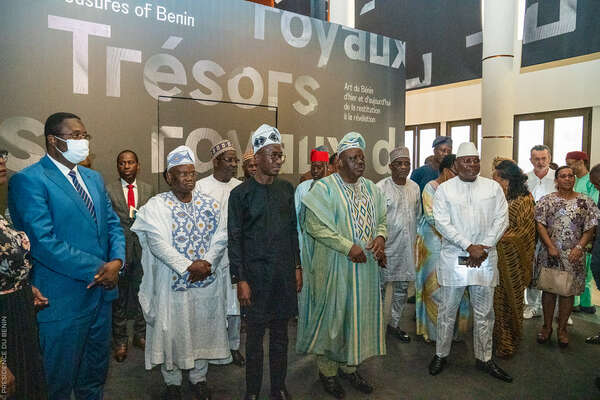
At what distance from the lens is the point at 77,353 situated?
228 centimetres

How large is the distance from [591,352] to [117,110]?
5.06 m

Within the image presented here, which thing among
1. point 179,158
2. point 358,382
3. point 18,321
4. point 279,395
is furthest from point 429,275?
point 18,321

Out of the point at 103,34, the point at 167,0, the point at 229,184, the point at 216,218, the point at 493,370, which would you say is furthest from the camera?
the point at 167,0

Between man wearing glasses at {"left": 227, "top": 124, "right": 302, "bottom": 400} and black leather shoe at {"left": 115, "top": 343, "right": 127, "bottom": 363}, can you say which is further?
black leather shoe at {"left": 115, "top": 343, "right": 127, "bottom": 363}

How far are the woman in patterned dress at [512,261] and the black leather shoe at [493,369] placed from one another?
40 cm

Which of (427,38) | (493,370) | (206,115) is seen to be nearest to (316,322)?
(493,370)

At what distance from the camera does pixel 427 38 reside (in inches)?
343

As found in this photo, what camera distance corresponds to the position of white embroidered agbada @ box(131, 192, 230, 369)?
8.93ft

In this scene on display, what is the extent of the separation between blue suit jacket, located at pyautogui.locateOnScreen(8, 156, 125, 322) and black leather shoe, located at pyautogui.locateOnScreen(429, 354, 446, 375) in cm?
248

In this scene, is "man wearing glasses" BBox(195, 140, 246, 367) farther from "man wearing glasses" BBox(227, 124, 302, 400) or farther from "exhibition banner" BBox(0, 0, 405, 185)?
"exhibition banner" BBox(0, 0, 405, 185)

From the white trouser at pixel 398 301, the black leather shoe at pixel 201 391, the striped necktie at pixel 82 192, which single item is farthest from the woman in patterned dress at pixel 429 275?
the striped necktie at pixel 82 192

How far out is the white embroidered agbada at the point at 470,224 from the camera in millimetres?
3318

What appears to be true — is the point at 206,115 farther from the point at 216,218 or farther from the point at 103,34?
the point at 216,218

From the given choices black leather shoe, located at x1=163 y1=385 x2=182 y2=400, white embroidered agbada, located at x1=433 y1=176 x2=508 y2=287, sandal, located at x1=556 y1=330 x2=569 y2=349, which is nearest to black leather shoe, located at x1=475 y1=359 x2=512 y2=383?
white embroidered agbada, located at x1=433 y1=176 x2=508 y2=287
